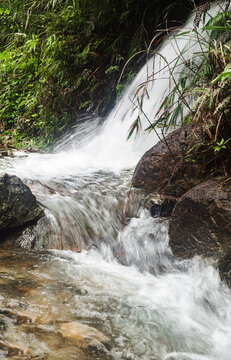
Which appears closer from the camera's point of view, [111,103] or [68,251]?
[68,251]

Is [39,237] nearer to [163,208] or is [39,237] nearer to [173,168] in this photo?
[163,208]

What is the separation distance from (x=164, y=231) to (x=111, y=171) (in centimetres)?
169

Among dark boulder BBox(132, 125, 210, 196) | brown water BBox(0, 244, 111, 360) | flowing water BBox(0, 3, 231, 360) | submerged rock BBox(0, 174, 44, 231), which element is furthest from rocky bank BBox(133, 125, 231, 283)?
submerged rock BBox(0, 174, 44, 231)

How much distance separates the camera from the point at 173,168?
115 inches

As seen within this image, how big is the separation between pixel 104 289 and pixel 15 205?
1.08 m

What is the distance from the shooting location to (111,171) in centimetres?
416

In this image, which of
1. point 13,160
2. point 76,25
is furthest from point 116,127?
point 76,25

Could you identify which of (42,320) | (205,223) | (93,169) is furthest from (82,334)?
(93,169)

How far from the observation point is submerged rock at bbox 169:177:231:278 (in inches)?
81.9

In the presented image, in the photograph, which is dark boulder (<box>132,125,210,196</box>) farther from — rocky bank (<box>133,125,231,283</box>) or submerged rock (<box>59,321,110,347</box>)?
submerged rock (<box>59,321,110,347</box>)

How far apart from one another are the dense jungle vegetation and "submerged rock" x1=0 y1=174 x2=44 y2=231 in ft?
10.5

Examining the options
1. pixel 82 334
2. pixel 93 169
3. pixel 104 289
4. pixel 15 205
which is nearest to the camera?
pixel 82 334

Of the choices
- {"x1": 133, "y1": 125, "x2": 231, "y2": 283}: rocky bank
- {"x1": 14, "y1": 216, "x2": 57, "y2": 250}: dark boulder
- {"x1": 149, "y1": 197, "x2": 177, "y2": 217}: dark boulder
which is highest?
{"x1": 133, "y1": 125, "x2": 231, "y2": 283}: rocky bank

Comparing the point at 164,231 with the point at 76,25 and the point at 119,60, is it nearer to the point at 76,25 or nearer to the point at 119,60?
the point at 119,60
